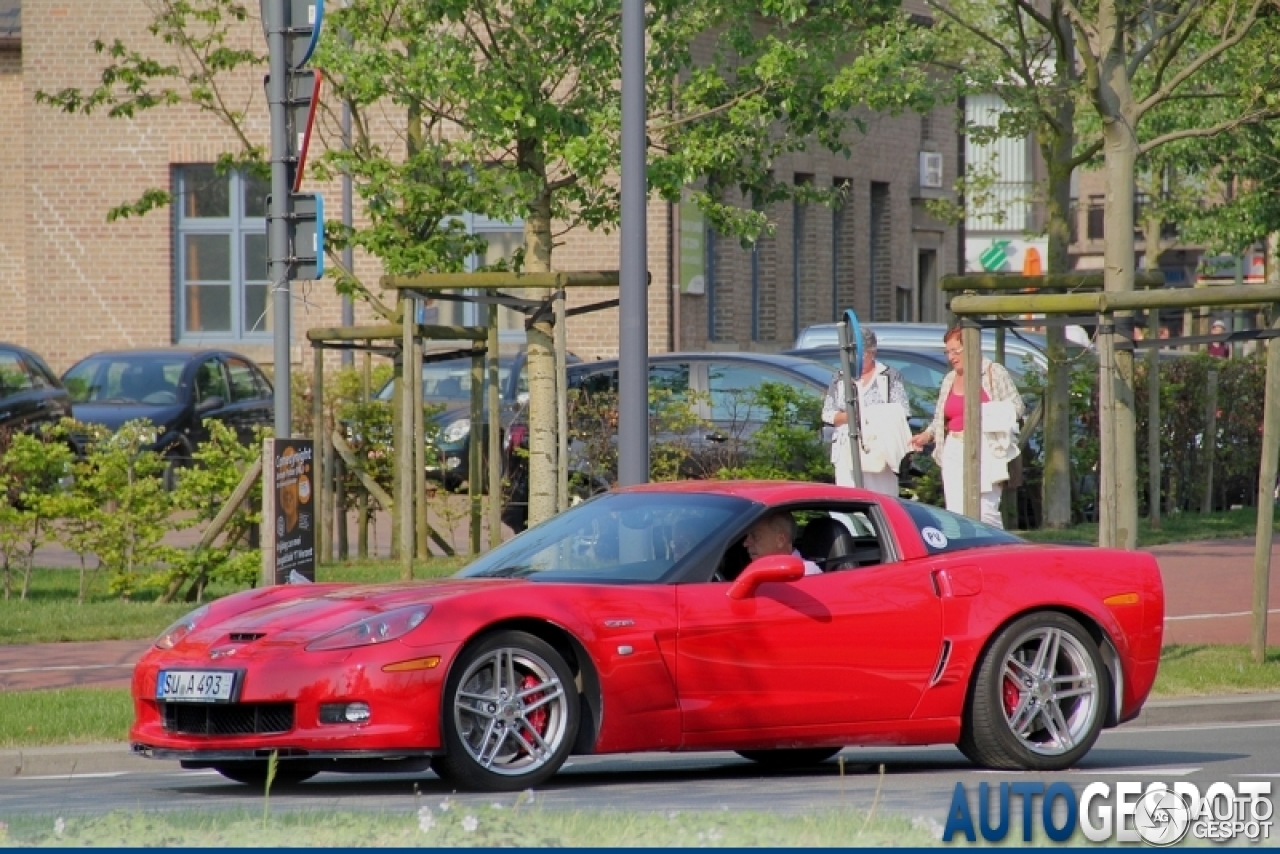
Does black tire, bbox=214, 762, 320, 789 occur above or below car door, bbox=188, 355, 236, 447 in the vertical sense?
below

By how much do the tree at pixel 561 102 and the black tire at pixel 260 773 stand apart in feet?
26.4

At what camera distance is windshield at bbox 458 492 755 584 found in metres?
9.68

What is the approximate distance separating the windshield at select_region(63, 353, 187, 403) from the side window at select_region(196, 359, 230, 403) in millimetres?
246

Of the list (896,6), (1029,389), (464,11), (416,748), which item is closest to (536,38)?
(464,11)

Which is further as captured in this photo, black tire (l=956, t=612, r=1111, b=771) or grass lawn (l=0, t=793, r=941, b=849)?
black tire (l=956, t=612, r=1111, b=771)

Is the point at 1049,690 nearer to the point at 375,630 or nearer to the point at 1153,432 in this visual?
the point at 375,630

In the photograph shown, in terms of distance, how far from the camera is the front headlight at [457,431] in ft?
85.2

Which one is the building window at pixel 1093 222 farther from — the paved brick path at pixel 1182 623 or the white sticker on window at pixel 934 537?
the white sticker on window at pixel 934 537

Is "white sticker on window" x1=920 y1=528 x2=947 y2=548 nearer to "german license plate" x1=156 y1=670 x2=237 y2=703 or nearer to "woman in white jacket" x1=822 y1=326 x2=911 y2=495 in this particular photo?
"german license plate" x1=156 y1=670 x2=237 y2=703

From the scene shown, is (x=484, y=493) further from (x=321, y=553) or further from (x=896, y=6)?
(x=896, y=6)

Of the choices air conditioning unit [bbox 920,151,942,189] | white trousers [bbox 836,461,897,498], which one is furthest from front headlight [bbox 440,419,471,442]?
air conditioning unit [bbox 920,151,942,189]

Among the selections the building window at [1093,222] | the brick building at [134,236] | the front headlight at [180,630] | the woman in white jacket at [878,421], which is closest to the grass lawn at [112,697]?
the front headlight at [180,630]

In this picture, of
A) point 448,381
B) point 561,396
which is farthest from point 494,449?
point 448,381

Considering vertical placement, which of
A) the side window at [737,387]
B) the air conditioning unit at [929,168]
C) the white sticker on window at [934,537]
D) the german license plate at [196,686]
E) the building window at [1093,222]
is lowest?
the german license plate at [196,686]
